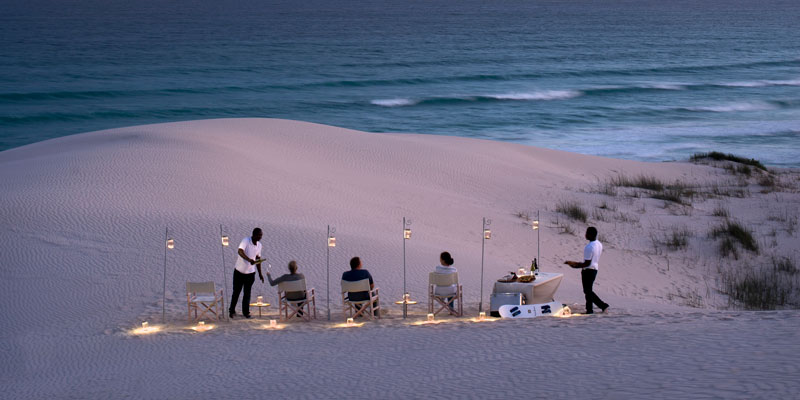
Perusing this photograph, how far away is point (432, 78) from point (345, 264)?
164 feet

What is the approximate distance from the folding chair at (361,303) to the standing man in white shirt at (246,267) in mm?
1239

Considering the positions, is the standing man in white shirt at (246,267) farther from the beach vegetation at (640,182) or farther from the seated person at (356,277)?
the beach vegetation at (640,182)

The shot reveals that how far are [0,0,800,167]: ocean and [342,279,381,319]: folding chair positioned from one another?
25869 mm

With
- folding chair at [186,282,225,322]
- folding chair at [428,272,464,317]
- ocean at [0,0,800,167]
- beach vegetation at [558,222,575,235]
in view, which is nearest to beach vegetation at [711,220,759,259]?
beach vegetation at [558,222,575,235]

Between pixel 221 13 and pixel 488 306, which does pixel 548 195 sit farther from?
pixel 221 13

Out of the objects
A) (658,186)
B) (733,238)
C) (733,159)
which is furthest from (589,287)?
(733,159)

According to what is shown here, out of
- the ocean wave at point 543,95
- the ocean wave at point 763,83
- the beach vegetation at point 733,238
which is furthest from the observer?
the ocean wave at point 763,83

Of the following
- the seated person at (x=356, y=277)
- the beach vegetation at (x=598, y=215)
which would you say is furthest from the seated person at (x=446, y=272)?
the beach vegetation at (x=598, y=215)

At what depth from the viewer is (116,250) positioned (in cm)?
1255

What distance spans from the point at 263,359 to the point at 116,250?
5288mm

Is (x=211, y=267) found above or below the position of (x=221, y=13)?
below

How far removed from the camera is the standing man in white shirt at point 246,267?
10.1 meters

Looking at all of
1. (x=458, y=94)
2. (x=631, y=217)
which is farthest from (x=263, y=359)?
(x=458, y=94)

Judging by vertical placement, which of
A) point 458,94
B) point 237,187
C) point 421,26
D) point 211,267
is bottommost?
point 211,267
